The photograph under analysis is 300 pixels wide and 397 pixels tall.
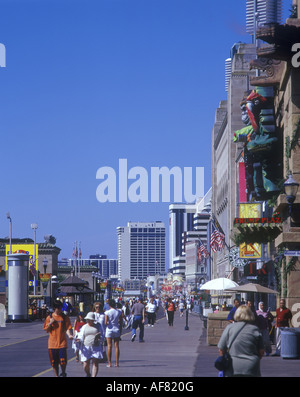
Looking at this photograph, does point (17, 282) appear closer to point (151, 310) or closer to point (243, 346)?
point (151, 310)

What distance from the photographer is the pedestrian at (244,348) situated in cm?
1191

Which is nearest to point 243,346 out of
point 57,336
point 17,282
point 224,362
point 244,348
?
point 244,348

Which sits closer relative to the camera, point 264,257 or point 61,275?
point 264,257

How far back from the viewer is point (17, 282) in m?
64.6

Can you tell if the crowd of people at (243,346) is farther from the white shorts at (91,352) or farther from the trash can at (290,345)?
the trash can at (290,345)

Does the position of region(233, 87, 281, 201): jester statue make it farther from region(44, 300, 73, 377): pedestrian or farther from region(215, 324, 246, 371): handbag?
region(215, 324, 246, 371): handbag

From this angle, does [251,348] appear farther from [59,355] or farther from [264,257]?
[264,257]

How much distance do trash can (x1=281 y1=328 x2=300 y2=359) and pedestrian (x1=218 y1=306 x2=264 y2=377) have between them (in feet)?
46.7

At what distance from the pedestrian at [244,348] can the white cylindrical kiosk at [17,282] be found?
52634 mm

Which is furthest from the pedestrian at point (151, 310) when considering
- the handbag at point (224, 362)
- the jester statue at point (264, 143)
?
the handbag at point (224, 362)

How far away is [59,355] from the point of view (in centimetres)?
Result: 1841

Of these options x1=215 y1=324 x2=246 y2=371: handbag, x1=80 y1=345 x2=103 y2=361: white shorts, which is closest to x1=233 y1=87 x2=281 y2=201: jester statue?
x1=80 y1=345 x2=103 y2=361: white shorts
